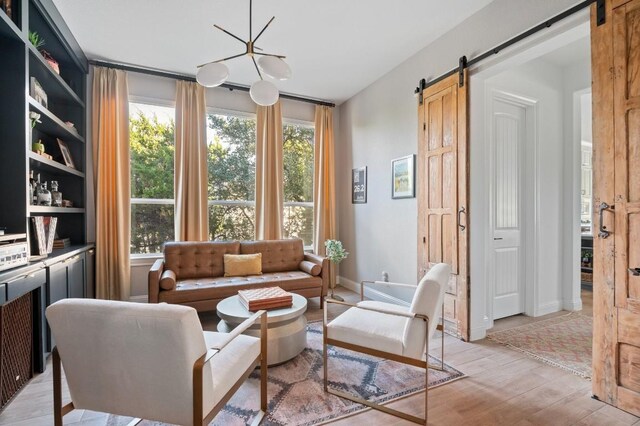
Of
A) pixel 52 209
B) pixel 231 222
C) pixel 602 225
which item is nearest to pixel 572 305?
pixel 602 225

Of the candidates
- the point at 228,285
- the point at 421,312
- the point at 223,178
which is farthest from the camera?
the point at 223,178

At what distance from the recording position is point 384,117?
161 inches

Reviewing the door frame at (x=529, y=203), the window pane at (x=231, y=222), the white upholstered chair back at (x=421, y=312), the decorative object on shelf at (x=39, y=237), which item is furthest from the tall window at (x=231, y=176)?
the door frame at (x=529, y=203)

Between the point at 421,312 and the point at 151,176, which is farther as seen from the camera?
the point at 151,176

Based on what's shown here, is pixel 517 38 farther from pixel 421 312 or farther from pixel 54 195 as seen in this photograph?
pixel 54 195

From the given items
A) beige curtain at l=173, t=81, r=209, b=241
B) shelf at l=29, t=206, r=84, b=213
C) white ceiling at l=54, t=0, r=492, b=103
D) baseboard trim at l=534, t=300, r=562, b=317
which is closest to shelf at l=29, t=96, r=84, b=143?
shelf at l=29, t=206, r=84, b=213

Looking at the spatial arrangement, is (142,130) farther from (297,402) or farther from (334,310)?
(297,402)

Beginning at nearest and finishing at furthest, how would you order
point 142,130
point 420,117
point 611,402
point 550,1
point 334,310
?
point 611,402, point 550,1, point 420,117, point 334,310, point 142,130

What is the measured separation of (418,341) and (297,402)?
838 millimetres

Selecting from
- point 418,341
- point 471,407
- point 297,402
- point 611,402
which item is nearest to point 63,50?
point 297,402

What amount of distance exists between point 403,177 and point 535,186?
4.66ft

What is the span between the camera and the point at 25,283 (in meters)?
2.02

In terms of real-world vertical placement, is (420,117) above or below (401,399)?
above

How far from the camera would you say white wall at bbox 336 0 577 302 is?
2.59 m
